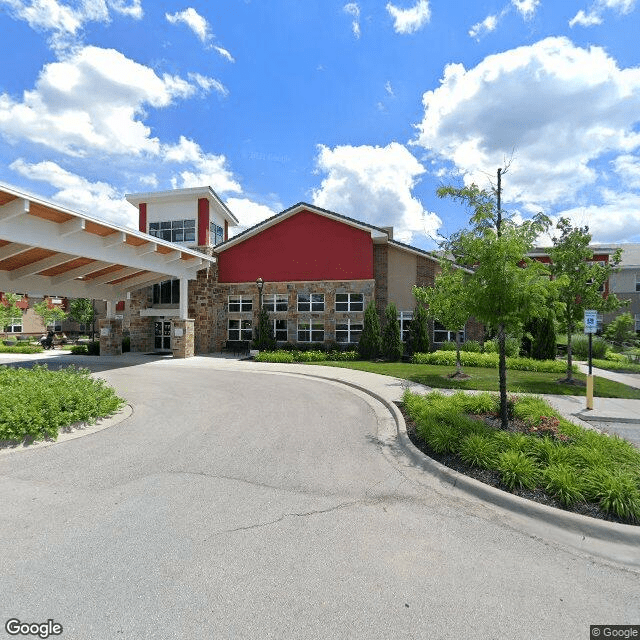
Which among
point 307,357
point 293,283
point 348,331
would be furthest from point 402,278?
point 307,357

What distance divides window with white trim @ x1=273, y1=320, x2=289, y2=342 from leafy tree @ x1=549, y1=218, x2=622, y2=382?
15.1 meters

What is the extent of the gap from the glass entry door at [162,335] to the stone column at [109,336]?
2655 millimetres

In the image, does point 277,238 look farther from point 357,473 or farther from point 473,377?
point 357,473

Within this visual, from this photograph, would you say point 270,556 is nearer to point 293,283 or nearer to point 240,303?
point 293,283

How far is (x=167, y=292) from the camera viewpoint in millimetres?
24094

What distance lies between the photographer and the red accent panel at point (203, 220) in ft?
81.6

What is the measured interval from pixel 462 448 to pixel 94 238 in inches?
637

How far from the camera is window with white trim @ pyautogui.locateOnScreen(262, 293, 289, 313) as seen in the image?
75.4 feet

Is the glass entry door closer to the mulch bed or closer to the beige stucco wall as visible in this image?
the beige stucco wall

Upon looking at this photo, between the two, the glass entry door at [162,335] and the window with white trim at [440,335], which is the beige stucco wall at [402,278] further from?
the glass entry door at [162,335]

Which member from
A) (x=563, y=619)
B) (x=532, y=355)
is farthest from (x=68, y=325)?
(x=563, y=619)

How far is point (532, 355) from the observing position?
59.6 ft

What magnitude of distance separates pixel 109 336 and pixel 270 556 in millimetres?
22906

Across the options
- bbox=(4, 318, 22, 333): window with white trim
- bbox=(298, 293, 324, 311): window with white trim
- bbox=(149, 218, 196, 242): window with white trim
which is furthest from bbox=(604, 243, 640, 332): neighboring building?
bbox=(4, 318, 22, 333): window with white trim
